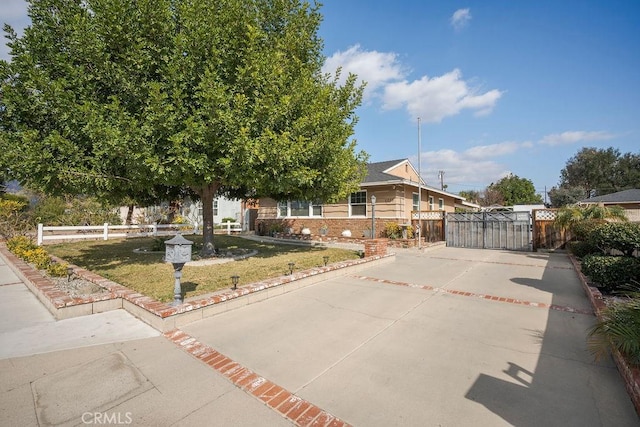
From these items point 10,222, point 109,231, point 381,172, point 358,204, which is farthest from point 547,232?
point 10,222

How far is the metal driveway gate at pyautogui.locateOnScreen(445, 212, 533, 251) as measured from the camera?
45.8 ft

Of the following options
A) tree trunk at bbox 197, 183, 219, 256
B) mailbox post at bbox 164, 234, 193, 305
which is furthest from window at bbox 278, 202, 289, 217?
mailbox post at bbox 164, 234, 193, 305

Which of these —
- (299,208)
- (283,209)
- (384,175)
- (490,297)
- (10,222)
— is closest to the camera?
(490,297)

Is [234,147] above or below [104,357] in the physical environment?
above

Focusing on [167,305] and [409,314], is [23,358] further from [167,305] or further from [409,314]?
[409,314]

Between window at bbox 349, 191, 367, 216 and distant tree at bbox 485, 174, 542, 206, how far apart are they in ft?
158

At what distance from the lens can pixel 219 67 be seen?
7.39 metres

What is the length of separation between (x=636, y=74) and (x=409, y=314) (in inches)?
601

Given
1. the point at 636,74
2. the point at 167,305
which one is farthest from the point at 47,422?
the point at 636,74

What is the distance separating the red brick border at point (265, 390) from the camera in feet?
8.48

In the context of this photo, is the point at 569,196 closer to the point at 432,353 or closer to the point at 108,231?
the point at 432,353

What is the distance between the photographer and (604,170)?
43.7 m

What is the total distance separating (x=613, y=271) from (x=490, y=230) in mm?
9292

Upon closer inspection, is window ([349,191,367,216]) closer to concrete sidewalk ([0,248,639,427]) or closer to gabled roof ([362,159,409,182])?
gabled roof ([362,159,409,182])
